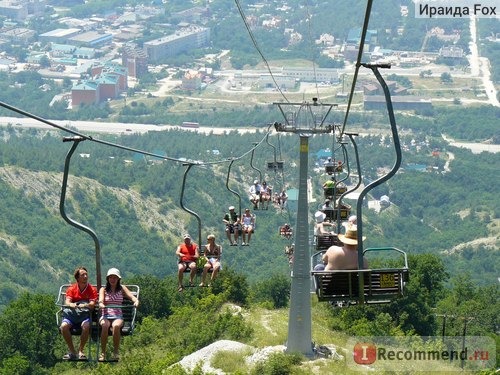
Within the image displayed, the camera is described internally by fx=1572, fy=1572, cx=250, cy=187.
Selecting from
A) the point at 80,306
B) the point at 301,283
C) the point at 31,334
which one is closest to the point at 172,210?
the point at 31,334

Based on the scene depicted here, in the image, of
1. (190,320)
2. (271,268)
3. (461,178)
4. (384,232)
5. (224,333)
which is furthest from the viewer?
(461,178)

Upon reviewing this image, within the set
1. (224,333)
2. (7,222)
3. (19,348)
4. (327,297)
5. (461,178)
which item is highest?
(327,297)

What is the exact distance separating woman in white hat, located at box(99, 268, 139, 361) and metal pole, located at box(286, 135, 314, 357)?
62.0ft

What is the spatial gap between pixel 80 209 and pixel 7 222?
7271 mm

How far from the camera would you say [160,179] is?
139875 mm

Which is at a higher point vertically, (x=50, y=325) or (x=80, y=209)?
(x=50, y=325)

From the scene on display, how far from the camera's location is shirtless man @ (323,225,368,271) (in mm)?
21984

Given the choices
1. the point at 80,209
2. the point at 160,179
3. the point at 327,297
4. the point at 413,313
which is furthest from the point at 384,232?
the point at 327,297

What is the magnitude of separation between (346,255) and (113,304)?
11.1 ft

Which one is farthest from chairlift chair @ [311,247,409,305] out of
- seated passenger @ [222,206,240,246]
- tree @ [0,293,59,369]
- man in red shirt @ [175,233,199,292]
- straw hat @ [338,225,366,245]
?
tree @ [0,293,59,369]

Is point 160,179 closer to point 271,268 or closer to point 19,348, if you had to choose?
point 271,268

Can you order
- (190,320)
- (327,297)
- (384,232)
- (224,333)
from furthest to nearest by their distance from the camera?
(384,232) < (190,320) < (224,333) < (327,297)

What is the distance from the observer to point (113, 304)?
22.3 meters

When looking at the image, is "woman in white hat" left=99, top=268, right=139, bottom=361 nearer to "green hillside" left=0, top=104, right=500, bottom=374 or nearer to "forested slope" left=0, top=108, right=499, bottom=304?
"green hillside" left=0, top=104, right=500, bottom=374
